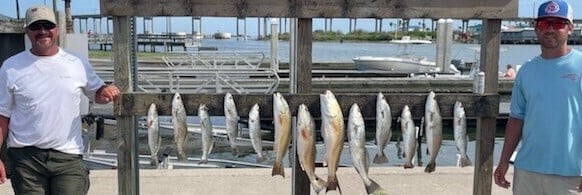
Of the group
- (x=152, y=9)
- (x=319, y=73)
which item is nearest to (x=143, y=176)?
(x=152, y=9)

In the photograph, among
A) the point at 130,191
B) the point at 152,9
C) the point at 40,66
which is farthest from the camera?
the point at 130,191

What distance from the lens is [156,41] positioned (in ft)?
212

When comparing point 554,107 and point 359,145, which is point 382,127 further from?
point 554,107

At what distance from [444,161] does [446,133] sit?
435 cm

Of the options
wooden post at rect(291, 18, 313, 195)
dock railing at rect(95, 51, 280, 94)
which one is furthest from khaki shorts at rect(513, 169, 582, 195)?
dock railing at rect(95, 51, 280, 94)

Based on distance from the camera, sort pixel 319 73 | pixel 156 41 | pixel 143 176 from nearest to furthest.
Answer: pixel 143 176, pixel 319 73, pixel 156 41

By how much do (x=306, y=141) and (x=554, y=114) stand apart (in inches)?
54.4

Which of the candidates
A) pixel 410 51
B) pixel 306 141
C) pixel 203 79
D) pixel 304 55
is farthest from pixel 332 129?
pixel 410 51

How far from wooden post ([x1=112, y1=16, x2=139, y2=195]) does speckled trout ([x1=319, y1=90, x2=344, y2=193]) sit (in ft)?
4.21

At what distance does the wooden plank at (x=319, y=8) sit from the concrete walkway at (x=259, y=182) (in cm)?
240

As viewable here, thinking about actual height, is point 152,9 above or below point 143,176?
above

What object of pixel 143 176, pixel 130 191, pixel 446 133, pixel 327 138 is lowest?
pixel 446 133

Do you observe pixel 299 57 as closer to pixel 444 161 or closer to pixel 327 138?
pixel 327 138

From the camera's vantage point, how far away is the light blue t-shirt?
127 inches
